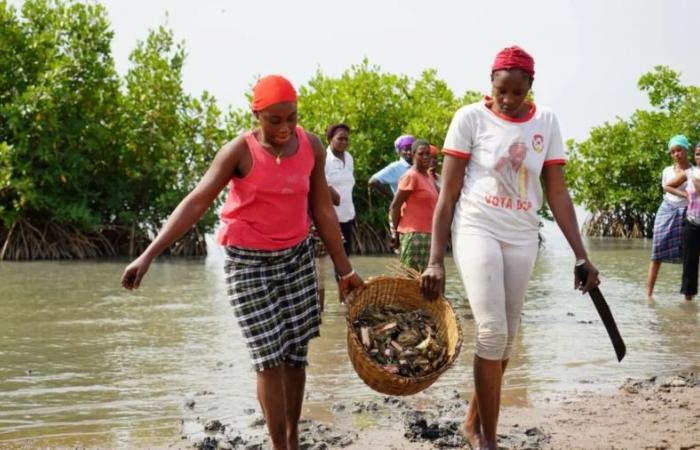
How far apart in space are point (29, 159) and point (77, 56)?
216 centimetres

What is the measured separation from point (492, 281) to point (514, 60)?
0.96 m

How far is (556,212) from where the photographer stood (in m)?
4.73

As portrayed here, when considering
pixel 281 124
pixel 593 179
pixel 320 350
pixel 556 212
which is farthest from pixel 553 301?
pixel 593 179

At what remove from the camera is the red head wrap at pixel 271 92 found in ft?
→ 14.2

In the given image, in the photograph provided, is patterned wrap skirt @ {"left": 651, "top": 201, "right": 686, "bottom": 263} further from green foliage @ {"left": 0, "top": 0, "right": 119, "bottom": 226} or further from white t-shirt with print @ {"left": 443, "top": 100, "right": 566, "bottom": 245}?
green foliage @ {"left": 0, "top": 0, "right": 119, "bottom": 226}

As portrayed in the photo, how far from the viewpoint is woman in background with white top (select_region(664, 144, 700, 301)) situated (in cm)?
1004

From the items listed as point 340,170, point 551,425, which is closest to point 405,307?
point 551,425

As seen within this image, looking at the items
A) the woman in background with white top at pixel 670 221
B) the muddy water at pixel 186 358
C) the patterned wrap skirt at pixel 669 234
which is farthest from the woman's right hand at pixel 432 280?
the patterned wrap skirt at pixel 669 234

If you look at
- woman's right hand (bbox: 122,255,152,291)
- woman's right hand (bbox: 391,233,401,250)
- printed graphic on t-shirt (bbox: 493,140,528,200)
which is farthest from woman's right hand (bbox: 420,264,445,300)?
woman's right hand (bbox: 391,233,401,250)

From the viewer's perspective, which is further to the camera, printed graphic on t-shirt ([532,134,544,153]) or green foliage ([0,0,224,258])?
green foliage ([0,0,224,258])

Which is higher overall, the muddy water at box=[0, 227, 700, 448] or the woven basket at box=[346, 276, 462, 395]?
the woven basket at box=[346, 276, 462, 395]

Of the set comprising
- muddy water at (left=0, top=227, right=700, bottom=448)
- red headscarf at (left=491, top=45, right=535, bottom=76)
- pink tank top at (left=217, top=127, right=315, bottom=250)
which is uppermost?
red headscarf at (left=491, top=45, right=535, bottom=76)

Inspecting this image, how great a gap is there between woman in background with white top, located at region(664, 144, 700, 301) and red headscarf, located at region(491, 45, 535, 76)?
5963 millimetres

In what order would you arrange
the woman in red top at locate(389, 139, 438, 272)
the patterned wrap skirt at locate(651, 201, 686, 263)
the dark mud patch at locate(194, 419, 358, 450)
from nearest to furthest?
1. the dark mud patch at locate(194, 419, 358, 450)
2. the woman in red top at locate(389, 139, 438, 272)
3. the patterned wrap skirt at locate(651, 201, 686, 263)
